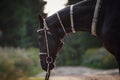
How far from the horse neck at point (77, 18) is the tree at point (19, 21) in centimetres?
814

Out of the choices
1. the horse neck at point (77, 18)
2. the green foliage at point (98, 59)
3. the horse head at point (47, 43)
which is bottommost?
the green foliage at point (98, 59)

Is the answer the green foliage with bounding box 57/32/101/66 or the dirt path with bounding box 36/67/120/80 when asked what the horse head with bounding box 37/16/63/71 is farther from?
the green foliage with bounding box 57/32/101/66

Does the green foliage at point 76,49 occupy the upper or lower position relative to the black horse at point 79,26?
lower

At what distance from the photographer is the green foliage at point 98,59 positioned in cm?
1486

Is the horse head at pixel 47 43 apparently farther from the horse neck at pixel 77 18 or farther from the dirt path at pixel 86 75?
the dirt path at pixel 86 75

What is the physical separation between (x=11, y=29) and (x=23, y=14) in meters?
1.08

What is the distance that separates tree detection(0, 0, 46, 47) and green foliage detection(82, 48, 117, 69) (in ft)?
8.34

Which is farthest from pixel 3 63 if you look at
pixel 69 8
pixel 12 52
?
pixel 69 8

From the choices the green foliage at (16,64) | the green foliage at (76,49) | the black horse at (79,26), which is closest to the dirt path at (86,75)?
the green foliage at (16,64)

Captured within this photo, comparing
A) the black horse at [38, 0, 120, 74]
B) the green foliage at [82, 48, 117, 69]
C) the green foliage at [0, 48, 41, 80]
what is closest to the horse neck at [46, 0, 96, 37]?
the black horse at [38, 0, 120, 74]

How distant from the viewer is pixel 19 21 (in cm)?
1466

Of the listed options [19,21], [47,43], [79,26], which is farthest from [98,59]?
[79,26]

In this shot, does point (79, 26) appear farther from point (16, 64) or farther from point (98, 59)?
point (98, 59)

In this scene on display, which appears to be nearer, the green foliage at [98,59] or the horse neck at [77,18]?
the horse neck at [77,18]
